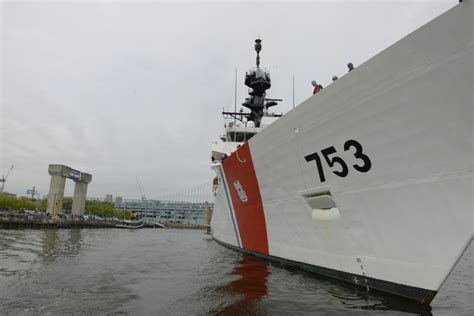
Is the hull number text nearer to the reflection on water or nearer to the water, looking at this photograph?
the water

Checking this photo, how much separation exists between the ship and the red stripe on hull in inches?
58.2

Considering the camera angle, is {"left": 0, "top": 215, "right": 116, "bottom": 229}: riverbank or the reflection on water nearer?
the reflection on water

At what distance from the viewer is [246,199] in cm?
911

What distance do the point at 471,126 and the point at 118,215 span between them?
89.5 m

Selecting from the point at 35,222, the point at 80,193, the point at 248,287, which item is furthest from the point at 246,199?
the point at 80,193

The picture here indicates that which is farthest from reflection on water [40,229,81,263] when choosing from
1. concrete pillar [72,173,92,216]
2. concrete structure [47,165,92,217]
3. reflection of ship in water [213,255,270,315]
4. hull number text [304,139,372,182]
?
concrete pillar [72,173,92,216]

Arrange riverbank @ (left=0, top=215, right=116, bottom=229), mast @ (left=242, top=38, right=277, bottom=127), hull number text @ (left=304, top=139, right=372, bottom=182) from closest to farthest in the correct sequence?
hull number text @ (left=304, top=139, right=372, bottom=182), mast @ (left=242, top=38, right=277, bottom=127), riverbank @ (left=0, top=215, right=116, bottom=229)

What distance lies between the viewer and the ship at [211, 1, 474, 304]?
150 inches

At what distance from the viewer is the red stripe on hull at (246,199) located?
8336 mm

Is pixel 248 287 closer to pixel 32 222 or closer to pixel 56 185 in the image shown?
pixel 32 222

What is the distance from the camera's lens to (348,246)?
5328 mm

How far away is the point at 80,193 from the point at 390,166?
49408 millimetres

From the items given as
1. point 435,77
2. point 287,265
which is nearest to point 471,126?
point 435,77

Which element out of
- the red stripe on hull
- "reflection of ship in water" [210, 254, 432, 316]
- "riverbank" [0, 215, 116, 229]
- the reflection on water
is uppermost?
the red stripe on hull
